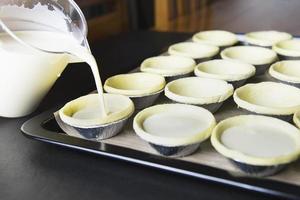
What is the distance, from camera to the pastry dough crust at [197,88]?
30.1 inches

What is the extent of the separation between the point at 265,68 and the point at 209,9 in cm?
196

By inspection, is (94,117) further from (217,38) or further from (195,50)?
(217,38)

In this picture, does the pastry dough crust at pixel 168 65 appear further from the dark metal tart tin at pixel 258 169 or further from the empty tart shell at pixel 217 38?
the dark metal tart tin at pixel 258 169

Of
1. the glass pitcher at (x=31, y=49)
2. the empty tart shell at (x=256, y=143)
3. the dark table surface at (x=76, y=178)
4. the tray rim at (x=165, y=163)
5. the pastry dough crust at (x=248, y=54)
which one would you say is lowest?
the dark table surface at (x=76, y=178)

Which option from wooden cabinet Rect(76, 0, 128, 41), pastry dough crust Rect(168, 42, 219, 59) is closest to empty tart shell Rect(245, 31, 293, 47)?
pastry dough crust Rect(168, 42, 219, 59)

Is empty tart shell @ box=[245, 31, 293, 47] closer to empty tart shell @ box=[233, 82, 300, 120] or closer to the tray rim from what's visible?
empty tart shell @ box=[233, 82, 300, 120]

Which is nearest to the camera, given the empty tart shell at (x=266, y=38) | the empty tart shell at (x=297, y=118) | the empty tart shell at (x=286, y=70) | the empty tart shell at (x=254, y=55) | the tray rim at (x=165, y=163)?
the tray rim at (x=165, y=163)

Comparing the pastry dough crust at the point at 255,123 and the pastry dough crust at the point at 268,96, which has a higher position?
the pastry dough crust at the point at 255,123

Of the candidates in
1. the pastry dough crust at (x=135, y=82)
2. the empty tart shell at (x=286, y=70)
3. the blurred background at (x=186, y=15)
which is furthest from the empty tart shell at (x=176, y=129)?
the blurred background at (x=186, y=15)

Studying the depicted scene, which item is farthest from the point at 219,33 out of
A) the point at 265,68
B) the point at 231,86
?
the point at 231,86

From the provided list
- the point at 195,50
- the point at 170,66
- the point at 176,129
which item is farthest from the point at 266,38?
the point at 176,129

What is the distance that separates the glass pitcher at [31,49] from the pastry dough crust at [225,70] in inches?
11.4

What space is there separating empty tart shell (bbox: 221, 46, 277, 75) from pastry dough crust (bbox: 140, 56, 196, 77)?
0.11 meters

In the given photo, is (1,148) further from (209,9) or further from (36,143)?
(209,9)
